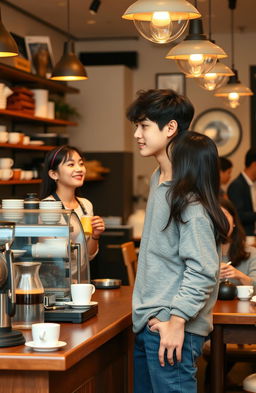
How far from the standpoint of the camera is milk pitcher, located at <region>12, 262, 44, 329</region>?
9.14 feet

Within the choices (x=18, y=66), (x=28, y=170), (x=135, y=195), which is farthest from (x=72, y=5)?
(x=135, y=195)

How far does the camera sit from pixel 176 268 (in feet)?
8.84

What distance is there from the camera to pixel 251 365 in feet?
18.6

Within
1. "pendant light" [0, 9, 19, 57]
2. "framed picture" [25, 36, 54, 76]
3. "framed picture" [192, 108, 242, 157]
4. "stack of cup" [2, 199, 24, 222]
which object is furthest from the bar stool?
"framed picture" [192, 108, 242, 157]

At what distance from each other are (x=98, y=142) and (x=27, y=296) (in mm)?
6451

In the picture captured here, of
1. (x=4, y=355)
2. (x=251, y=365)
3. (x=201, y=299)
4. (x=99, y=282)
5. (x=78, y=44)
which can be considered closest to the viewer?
(x=4, y=355)

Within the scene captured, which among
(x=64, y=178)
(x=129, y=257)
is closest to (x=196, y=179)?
(x=64, y=178)

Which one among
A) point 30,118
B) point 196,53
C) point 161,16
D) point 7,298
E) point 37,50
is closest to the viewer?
point 7,298

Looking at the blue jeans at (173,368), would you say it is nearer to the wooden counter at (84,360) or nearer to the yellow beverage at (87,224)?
the wooden counter at (84,360)

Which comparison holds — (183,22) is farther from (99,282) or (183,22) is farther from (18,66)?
(18,66)

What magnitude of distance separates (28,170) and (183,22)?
4.45 m

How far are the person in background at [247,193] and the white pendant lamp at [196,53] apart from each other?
299 centimetres

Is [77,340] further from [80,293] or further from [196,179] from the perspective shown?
[196,179]

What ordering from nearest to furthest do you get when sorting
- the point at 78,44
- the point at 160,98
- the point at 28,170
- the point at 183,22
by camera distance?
the point at 160,98 < the point at 183,22 < the point at 28,170 < the point at 78,44
